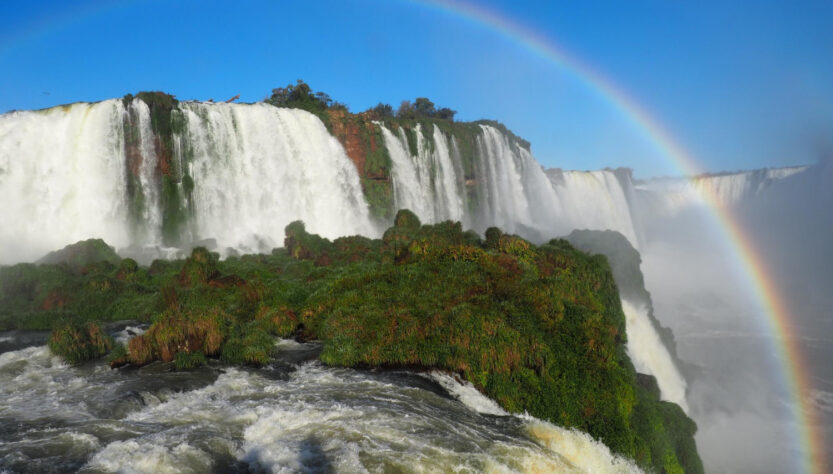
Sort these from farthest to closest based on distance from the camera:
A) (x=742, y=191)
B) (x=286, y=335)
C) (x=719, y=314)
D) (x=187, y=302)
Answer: (x=742, y=191), (x=719, y=314), (x=187, y=302), (x=286, y=335)

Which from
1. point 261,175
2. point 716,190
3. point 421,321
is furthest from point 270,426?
point 716,190

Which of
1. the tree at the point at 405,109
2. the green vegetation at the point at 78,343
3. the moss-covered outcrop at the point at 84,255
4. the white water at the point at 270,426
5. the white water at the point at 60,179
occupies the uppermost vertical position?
the tree at the point at 405,109

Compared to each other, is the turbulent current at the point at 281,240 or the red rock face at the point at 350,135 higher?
the red rock face at the point at 350,135

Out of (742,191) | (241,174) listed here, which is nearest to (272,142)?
(241,174)

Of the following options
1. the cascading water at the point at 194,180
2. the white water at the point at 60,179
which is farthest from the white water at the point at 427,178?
the white water at the point at 60,179

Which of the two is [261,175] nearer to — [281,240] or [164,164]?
[281,240]

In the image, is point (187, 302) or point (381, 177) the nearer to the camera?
point (187, 302)

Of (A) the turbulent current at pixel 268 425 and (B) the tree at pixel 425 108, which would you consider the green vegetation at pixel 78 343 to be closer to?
(A) the turbulent current at pixel 268 425

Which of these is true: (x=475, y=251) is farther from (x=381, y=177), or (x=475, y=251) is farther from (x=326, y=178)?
(x=381, y=177)
